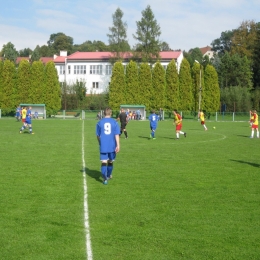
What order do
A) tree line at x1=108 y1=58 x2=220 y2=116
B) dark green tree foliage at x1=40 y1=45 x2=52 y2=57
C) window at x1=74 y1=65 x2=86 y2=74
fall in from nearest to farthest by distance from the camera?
tree line at x1=108 y1=58 x2=220 y2=116, window at x1=74 y1=65 x2=86 y2=74, dark green tree foliage at x1=40 y1=45 x2=52 y2=57

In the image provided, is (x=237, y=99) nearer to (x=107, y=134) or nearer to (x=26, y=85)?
(x=26, y=85)

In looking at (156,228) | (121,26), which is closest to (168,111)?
(121,26)

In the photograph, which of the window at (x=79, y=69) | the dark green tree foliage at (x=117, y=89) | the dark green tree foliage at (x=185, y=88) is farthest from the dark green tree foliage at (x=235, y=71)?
the window at (x=79, y=69)

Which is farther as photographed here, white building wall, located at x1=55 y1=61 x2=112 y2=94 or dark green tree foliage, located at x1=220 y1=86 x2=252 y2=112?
white building wall, located at x1=55 y1=61 x2=112 y2=94

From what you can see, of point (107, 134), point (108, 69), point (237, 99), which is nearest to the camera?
point (107, 134)

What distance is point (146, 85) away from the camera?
61.8 m

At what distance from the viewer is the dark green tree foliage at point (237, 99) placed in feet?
205

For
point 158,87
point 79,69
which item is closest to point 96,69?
point 79,69

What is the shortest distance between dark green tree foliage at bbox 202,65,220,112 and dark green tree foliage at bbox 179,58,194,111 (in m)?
2.04

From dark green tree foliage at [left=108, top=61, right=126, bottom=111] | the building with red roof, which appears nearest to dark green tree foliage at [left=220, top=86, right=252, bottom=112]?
dark green tree foliage at [left=108, top=61, right=126, bottom=111]

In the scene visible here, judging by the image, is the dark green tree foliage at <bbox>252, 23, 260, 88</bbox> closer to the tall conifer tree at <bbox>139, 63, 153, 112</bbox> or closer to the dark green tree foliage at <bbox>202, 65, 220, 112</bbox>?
the dark green tree foliage at <bbox>202, 65, 220, 112</bbox>

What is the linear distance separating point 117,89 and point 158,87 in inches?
229

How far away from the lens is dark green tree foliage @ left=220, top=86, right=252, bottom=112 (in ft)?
205

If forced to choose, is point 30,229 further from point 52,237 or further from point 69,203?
point 69,203
